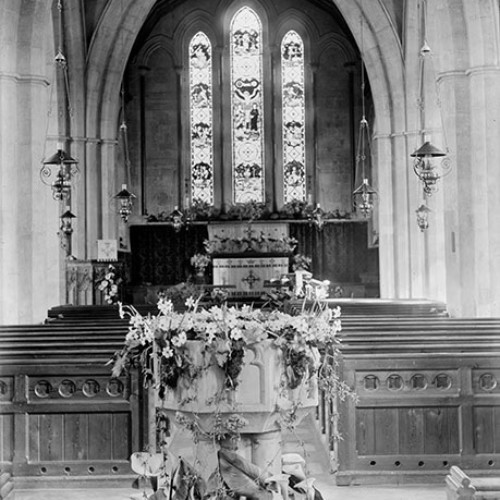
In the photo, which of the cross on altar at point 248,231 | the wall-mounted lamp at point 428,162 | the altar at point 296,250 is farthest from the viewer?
the altar at point 296,250

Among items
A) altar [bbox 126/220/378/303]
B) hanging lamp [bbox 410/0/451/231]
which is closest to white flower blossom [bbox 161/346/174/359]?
hanging lamp [bbox 410/0/451/231]

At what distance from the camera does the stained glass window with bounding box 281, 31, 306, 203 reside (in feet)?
88.5

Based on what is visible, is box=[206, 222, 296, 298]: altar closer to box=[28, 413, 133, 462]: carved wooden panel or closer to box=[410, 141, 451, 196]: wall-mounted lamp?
box=[410, 141, 451, 196]: wall-mounted lamp

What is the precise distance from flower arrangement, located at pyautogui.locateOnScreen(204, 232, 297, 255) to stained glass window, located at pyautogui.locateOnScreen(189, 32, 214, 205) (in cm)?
268

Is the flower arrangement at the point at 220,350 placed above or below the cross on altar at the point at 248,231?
below

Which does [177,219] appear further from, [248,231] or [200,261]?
[248,231]

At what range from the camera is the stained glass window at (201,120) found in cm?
2700

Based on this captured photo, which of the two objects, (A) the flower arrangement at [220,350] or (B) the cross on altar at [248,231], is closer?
(A) the flower arrangement at [220,350]

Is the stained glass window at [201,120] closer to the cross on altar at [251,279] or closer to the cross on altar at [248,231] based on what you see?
the cross on altar at [248,231]

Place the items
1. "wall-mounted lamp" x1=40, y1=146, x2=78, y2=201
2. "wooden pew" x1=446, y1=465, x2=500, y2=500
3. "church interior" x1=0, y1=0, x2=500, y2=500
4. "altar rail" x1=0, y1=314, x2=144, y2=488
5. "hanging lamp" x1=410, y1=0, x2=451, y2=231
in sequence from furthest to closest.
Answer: "hanging lamp" x1=410, y1=0, x2=451, y2=231 < "wall-mounted lamp" x1=40, y1=146, x2=78, y2=201 < "altar rail" x1=0, y1=314, x2=144, y2=488 < "church interior" x1=0, y1=0, x2=500, y2=500 < "wooden pew" x1=446, y1=465, x2=500, y2=500

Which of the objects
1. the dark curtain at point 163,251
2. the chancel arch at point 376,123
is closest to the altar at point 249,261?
the dark curtain at point 163,251

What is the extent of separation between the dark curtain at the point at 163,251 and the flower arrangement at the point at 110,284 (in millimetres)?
4521

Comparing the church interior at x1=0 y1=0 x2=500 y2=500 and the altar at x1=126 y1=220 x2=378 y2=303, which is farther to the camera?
the altar at x1=126 y1=220 x2=378 y2=303

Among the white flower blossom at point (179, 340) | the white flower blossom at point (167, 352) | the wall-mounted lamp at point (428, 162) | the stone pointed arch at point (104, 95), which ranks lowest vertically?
the white flower blossom at point (167, 352)
